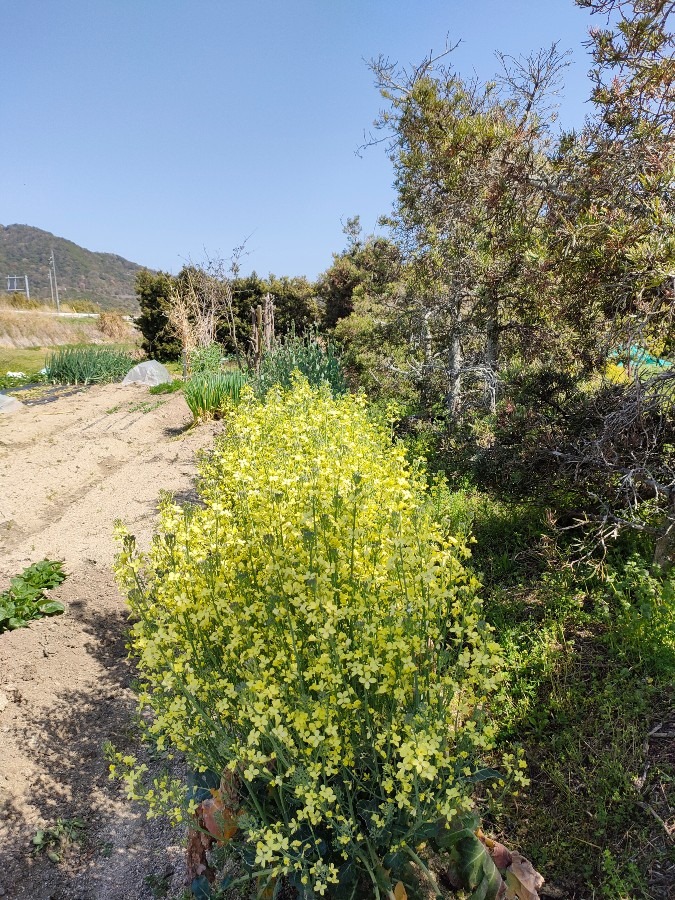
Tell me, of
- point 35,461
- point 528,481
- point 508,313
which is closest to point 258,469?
point 528,481

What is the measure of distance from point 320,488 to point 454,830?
1.24 meters

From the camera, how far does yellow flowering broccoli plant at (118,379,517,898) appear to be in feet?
5.20

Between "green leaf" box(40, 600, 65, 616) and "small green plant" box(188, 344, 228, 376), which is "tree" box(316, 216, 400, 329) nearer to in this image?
"small green plant" box(188, 344, 228, 376)

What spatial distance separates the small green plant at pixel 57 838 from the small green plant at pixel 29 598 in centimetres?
168

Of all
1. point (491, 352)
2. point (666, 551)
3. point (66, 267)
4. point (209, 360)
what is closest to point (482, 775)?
point (666, 551)

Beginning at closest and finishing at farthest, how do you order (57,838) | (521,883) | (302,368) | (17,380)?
(521,883) < (57,838) < (302,368) < (17,380)

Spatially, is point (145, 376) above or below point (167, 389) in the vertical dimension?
above

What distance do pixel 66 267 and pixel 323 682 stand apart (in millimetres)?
89948

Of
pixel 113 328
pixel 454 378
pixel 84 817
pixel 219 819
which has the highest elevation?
pixel 113 328

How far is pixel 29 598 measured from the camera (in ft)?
12.9

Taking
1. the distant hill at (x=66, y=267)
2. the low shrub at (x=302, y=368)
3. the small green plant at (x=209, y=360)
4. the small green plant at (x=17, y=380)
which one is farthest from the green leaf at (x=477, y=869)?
the distant hill at (x=66, y=267)

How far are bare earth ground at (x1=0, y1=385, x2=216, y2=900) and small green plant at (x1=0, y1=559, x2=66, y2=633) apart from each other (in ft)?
0.25

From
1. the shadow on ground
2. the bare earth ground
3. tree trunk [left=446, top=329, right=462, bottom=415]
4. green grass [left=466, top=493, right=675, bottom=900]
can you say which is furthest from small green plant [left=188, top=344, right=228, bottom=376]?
green grass [left=466, top=493, right=675, bottom=900]

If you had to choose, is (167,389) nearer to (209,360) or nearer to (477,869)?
(209,360)
